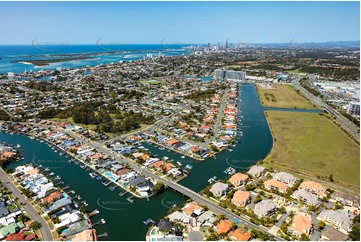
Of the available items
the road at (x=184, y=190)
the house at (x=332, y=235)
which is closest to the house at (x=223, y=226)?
the road at (x=184, y=190)

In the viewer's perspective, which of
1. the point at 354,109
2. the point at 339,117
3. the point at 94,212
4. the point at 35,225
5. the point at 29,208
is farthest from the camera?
the point at 354,109

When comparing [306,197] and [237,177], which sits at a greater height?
[237,177]

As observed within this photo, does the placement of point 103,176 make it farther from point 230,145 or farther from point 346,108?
point 346,108

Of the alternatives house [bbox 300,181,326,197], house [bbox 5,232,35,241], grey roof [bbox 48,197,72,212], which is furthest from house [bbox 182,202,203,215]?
house [bbox 5,232,35,241]

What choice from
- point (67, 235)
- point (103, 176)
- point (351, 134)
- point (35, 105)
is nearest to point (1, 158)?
point (103, 176)

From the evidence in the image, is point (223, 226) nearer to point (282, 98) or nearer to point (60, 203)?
point (60, 203)

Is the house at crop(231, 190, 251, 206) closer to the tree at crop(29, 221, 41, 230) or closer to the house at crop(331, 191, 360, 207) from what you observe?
the house at crop(331, 191, 360, 207)

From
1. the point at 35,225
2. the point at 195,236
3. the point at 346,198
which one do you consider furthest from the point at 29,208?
the point at 346,198
